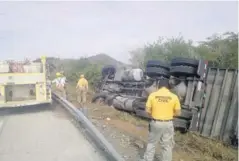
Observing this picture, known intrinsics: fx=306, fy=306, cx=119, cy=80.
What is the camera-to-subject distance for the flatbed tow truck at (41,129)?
607 cm

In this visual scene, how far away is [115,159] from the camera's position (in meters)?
5.08

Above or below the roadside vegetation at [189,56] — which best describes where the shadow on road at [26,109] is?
below

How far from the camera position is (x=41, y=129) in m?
8.66

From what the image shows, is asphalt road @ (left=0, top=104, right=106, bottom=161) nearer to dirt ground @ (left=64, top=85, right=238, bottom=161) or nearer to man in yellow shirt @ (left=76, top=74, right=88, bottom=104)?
dirt ground @ (left=64, top=85, right=238, bottom=161)

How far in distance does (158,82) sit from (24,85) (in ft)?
24.8

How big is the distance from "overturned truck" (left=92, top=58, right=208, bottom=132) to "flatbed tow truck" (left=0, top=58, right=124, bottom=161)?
2.35 metres

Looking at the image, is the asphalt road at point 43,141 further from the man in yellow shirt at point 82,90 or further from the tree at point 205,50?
the tree at point 205,50

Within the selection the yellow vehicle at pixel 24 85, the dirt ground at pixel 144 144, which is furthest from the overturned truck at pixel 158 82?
the yellow vehicle at pixel 24 85

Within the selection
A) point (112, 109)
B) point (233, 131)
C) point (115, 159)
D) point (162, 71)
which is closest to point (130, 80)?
point (112, 109)

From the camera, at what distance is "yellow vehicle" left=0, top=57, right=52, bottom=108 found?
1186cm

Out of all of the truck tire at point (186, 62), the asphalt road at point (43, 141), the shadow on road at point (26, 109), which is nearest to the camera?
the asphalt road at point (43, 141)

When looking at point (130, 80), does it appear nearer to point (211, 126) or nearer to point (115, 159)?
point (211, 126)

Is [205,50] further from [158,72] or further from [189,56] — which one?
[158,72]

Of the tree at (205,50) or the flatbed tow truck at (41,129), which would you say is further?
the tree at (205,50)
